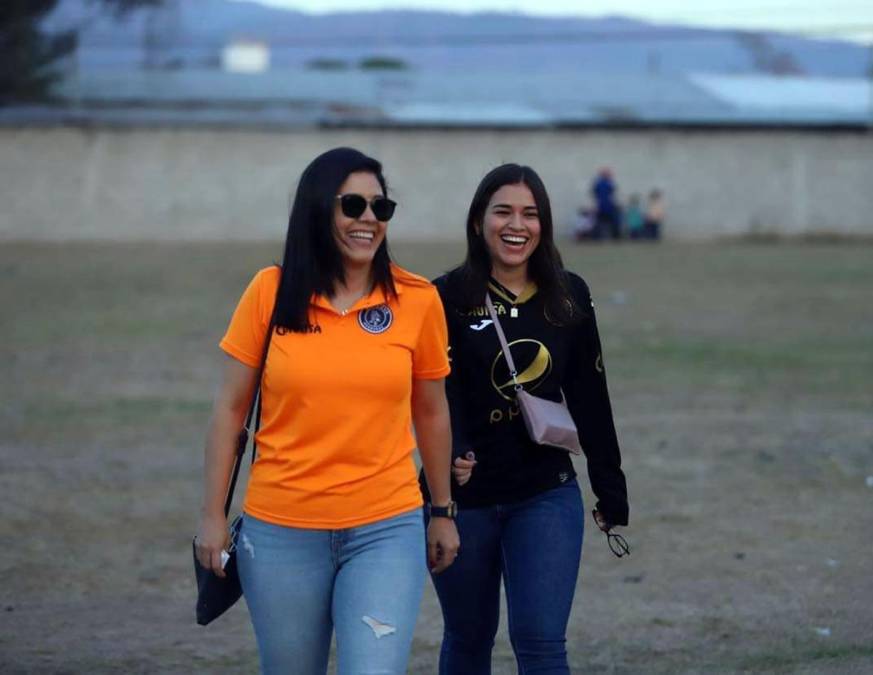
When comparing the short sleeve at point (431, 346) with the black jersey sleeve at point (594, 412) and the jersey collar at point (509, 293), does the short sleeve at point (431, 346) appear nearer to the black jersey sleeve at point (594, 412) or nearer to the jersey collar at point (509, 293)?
the jersey collar at point (509, 293)

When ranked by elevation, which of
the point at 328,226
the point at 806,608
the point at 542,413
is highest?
the point at 328,226

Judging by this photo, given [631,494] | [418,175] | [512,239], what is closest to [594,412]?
[512,239]

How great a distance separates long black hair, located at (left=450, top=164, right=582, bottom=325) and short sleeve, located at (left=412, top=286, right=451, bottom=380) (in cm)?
59

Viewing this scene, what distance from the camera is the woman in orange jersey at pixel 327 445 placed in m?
4.06

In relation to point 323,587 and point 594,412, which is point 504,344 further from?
point 323,587

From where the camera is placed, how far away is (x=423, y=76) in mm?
54500

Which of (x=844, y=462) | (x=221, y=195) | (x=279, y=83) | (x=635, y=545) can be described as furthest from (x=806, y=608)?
(x=279, y=83)

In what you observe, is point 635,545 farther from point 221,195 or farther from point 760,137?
point 760,137

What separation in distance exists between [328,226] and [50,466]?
666cm

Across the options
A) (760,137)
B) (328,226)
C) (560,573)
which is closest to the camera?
(328,226)

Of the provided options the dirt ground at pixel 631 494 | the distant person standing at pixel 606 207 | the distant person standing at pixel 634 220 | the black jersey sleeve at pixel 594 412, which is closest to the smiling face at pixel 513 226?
the black jersey sleeve at pixel 594 412

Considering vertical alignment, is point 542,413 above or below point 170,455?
above

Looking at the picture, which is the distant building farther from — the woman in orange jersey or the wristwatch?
the woman in orange jersey

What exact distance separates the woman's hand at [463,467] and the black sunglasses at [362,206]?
2.99ft
